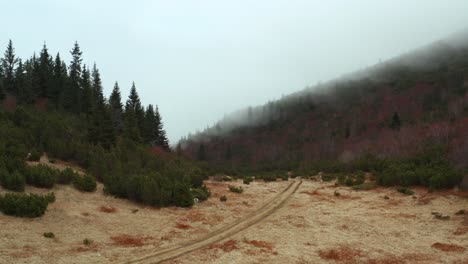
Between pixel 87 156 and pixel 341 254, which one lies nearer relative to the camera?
pixel 341 254

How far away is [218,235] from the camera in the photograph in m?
15.7

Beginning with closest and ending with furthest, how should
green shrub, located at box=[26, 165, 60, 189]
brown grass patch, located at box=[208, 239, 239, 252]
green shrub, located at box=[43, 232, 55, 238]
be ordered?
green shrub, located at box=[43, 232, 55, 238] < brown grass patch, located at box=[208, 239, 239, 252] < green shrub, located at box=[26, 165, 60, 189]

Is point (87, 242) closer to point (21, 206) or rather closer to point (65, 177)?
point (21, 206)

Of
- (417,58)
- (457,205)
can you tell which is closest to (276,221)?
(457,205)

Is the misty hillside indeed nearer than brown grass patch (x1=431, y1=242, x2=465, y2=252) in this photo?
No

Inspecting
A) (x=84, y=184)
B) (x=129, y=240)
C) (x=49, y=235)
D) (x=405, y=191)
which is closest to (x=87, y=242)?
(x=49, y=235)

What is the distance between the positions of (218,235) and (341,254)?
5154 millimetres

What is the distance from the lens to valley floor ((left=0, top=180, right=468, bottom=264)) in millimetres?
12797

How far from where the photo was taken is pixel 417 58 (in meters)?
Answer: 184

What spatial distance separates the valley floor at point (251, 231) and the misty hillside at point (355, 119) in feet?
79.4

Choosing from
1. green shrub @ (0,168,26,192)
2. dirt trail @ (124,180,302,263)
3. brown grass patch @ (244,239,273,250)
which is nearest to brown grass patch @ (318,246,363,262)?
brown grass patch @ (244,239,273,250)

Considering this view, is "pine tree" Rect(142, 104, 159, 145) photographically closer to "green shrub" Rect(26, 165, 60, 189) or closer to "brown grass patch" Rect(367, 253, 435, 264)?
"green shrub" Rect(26, 165, 60, 189)

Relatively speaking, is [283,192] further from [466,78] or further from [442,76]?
[442,76]

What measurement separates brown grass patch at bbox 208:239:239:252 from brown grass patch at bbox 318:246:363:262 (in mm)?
3295
